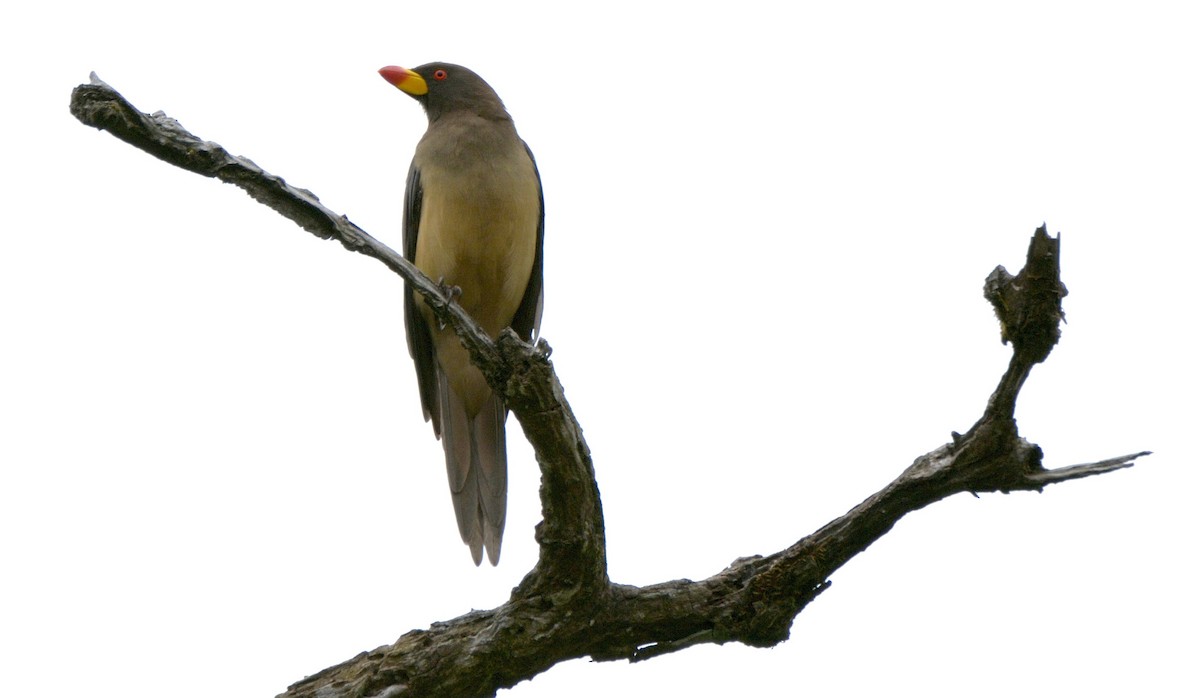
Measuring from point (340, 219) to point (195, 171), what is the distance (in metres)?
0.56

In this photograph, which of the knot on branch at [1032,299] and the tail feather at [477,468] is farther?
the tail feather at [477,468]

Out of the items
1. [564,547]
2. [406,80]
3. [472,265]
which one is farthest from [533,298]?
[564,547]

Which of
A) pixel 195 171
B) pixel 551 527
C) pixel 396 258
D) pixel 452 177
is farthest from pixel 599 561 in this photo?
pixel 452 177

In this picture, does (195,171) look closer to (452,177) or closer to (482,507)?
(452,177)

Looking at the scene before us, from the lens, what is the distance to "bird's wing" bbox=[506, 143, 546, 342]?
7.17 m

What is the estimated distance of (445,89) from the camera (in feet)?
24.8

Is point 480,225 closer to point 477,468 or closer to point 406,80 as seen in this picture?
point 477,468

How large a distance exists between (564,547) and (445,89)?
371 centimetres

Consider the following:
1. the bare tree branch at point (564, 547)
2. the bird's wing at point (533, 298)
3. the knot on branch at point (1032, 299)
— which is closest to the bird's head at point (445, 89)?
the bird's wing at point (533, 298)

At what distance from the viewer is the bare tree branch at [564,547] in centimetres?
455

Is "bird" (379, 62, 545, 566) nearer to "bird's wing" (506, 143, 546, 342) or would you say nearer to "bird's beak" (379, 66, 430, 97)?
"bird's wing" (506, 143, 546, 342)

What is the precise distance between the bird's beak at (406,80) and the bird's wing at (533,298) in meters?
0.87

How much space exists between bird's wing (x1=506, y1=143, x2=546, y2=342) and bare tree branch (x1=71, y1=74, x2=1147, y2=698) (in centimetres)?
220

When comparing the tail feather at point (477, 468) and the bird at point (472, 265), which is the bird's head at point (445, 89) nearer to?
the bird at point (472, 265)
